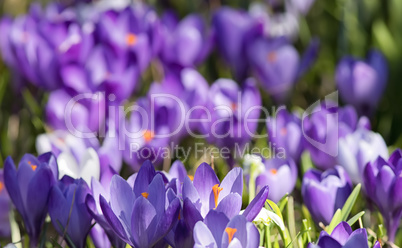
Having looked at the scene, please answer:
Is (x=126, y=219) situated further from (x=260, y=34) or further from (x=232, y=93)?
(x=260, y=34)

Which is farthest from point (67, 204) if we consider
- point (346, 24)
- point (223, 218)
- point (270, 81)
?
point (346, 24)

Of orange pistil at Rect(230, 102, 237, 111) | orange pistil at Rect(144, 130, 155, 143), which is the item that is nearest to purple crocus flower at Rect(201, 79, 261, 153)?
orange pistil at Rect(230, 102, 237, 111)

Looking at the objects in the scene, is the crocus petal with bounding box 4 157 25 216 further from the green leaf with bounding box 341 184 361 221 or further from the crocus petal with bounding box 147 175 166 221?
the green leaf with bounding box 341 184 361 221

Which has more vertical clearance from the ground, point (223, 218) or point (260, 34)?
point (260, 34)

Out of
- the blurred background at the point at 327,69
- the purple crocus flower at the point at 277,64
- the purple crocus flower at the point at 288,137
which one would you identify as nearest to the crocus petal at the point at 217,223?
the purple crocus flower at the point at 288,137

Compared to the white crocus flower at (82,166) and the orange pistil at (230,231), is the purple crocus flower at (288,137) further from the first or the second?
the orange pistil at (230,231)

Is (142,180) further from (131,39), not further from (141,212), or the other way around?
(131,39)
